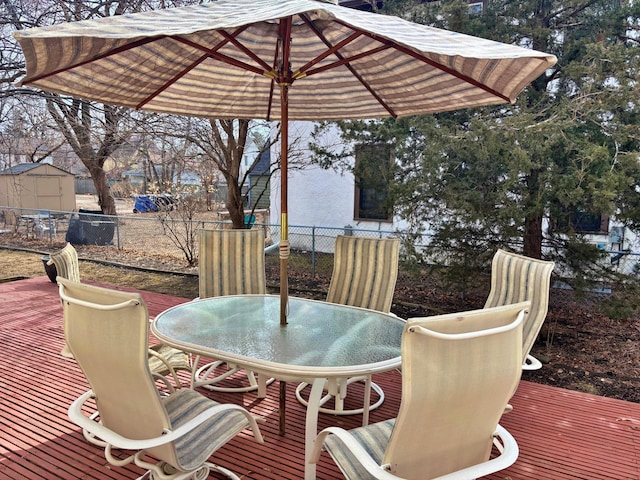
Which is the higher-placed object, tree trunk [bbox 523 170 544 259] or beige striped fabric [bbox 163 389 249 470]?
tree trunk [bbox 523 170 544 259]

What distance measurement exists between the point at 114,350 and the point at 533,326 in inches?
85.8

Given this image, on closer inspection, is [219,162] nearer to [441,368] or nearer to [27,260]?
[27,260]

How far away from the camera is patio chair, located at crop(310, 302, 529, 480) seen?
1479mm

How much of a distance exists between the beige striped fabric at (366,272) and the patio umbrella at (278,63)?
1053 mm

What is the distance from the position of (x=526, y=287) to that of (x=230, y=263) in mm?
2364

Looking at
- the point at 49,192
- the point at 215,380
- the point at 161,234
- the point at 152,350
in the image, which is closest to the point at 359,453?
the point at 152,350

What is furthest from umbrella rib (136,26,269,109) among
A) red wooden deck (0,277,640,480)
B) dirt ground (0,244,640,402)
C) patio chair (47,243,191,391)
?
dirt ground (0,244,640,402)

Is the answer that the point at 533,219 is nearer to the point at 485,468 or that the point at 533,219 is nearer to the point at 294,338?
the point at 294,338

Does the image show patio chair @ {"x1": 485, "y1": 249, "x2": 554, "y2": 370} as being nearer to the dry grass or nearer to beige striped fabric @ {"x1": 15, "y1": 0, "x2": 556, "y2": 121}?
beige striped fabric @ {"x1": 15, "y1": 0, "x2": 556, "y2": 121}

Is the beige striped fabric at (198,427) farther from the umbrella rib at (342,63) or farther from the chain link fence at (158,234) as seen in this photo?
the chain link fence at (158,234)

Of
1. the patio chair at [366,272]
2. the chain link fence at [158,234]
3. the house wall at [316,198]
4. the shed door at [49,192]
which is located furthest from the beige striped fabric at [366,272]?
the shed door at [49,192]

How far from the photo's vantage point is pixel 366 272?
3.70 m

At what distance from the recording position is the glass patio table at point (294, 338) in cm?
212

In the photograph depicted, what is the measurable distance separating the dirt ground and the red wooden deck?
1189mm
